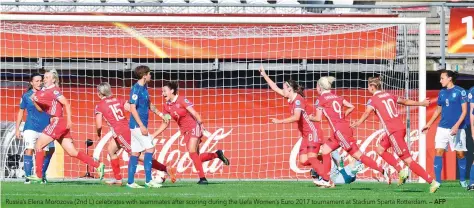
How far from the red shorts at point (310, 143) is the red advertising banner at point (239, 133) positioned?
14.1ft

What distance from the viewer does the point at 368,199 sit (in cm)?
1360

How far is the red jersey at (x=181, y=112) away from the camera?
57.4 ft

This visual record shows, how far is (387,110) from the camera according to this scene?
16016 millimetres

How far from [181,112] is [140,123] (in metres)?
1.84

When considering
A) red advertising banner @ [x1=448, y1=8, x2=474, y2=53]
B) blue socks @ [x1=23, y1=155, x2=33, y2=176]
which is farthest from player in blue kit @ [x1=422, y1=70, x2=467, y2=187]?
blue socks @ [x1=23, y1=155, x2=33, y2=176]

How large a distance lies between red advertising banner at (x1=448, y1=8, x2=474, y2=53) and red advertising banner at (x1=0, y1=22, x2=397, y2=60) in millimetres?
2074

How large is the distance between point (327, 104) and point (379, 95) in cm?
87

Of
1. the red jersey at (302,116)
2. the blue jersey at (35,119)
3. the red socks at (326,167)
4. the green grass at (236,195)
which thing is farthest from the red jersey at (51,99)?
the red socks at (326,167)

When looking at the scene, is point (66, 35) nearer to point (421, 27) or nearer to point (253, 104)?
point (253, 104)

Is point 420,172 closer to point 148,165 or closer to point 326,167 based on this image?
point 326,167

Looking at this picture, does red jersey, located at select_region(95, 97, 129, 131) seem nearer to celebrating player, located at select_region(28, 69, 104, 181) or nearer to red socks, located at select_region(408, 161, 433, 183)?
celebrating player, located at select_region(28, 69, 104, 181)

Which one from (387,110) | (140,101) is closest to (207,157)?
(140,101)

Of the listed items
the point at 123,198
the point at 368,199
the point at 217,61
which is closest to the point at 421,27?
the point at 217,61

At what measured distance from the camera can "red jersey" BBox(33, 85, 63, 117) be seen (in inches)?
651
